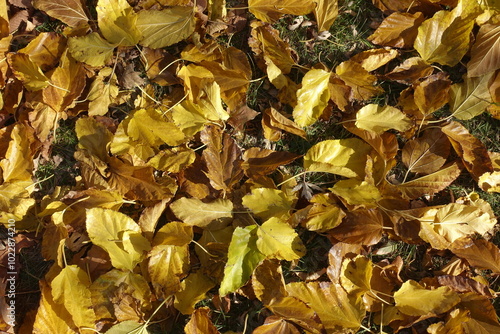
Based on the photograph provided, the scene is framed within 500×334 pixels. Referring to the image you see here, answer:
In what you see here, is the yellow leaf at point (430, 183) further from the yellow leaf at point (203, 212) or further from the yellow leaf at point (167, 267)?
the yellow leaf at point (167, 267)

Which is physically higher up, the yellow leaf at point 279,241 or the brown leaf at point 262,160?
the brown leaf at point 262,160

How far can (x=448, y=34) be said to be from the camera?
83.0 inches

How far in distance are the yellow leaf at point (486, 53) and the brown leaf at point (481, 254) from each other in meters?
0.76

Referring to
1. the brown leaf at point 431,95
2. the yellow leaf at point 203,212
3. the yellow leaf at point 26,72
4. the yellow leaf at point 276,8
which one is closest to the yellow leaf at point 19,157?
the yellow leaf at point 26,72

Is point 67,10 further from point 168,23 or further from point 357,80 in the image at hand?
point 357,80

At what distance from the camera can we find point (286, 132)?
2166 mm

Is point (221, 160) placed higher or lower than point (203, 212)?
higher

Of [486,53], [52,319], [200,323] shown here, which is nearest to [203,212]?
[200,323]

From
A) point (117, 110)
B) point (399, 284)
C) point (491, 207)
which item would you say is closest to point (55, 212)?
point (117, 110)

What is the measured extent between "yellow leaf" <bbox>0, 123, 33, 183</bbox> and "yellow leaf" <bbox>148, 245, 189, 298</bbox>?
680 millimetres

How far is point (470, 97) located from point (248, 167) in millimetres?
1056

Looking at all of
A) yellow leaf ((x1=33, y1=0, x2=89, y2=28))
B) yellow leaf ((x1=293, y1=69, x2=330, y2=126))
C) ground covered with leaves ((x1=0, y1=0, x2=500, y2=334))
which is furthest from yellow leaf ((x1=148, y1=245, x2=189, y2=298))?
yellow leaf ((x1=33, y1=0, x2=89, y2=28))

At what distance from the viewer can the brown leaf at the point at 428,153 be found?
6.75 feet

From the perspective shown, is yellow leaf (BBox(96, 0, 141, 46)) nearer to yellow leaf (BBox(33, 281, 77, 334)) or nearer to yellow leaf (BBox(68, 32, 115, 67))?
yellow leaf (BBox(68, 32, 115, 67))
